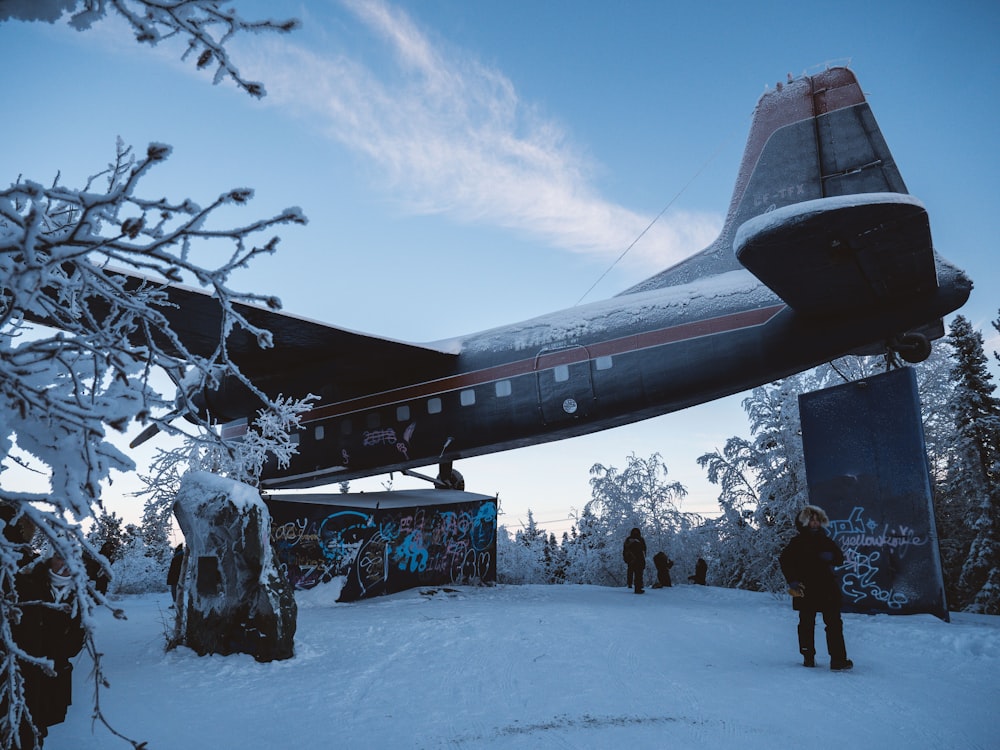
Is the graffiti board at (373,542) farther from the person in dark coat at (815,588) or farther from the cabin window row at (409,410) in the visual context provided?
the person in dark coat at (815,588)

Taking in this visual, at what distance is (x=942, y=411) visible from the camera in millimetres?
23578

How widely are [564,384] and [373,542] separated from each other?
5.32 m

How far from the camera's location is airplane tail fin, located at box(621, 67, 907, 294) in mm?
11203

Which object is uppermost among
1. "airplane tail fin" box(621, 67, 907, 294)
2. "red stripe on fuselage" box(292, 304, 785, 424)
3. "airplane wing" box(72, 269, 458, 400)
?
"airplane tail fin" box(621, 67, 907, 294)

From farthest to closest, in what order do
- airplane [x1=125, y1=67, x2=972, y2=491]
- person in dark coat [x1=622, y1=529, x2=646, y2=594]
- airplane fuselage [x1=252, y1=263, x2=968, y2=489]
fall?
person in dark coat [x1=622, y1=529, x2=646, y2=594] → airplane fuselage [x1=252, y1=263, x2=968, y2=489] → airplane [x1=125, y1=67, x2=972, y2=491]

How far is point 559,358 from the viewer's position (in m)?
13.1

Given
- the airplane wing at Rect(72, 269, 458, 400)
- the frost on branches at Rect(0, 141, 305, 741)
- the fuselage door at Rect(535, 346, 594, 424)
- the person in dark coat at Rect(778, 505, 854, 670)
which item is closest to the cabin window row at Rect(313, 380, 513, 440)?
the airplane wing at Rect(72, 269, 458, 400)

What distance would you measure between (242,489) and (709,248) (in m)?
10.5

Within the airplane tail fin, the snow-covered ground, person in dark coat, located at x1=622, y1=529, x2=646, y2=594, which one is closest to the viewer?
A: the snow-covered ground

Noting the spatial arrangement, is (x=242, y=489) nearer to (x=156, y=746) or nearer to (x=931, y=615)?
(x=156, y=746)

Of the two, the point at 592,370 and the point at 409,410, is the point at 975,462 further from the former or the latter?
the point at 409,410

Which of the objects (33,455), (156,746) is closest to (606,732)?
(156,746)

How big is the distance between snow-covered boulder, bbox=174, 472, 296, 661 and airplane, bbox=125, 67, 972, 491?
199 inches

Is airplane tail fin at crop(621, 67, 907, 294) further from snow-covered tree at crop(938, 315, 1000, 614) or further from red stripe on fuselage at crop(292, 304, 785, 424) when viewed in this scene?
snow-covered tree at crop(938, 315, 1000, 614)
